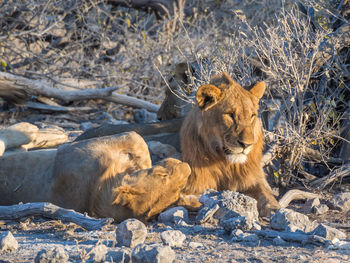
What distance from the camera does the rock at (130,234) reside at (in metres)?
3.21

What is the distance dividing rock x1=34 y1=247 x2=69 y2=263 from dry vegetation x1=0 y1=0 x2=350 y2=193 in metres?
2.94

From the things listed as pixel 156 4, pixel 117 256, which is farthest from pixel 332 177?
pixel 156 4

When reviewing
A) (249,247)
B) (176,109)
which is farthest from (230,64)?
(249,247)

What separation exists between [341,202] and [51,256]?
2.81m

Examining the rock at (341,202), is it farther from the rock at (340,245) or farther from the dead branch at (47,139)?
the dead branch at (47,139)

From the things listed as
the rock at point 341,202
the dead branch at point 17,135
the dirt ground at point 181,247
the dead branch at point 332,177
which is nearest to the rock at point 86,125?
the dead branch at point 17,135

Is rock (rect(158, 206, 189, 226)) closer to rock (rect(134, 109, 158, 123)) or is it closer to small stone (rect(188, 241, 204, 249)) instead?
small stone (rect(188, 241, 204, 249))

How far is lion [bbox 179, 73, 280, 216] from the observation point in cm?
440

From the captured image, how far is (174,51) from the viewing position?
9.67 meters

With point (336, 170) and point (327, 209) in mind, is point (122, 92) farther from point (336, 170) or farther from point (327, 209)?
point (327, 209)

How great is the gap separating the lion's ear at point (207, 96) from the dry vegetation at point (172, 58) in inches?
39.1

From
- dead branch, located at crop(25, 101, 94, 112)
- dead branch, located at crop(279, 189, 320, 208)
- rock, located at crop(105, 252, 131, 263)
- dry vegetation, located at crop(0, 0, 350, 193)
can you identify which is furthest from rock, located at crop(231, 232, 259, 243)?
dead branch, located at crop(25, 101, 94, 112)

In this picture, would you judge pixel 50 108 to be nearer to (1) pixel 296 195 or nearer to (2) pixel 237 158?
(1) pixel 296 195

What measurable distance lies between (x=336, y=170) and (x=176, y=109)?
2.13 metres
